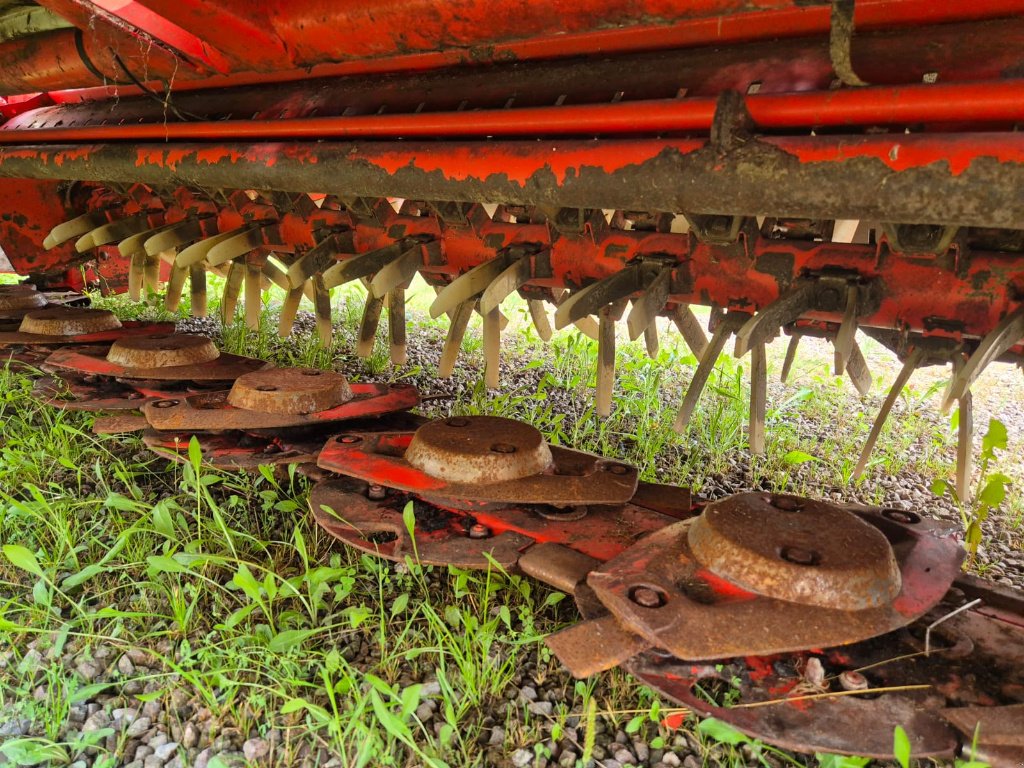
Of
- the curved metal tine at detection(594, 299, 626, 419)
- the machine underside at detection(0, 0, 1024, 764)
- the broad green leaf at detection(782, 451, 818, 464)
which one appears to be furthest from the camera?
the broad green leaf at detection(782, 451, 818, 464)

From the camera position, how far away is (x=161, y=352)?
2.54 meters

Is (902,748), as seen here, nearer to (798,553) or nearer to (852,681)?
(852,681)

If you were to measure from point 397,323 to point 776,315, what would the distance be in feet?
4.29

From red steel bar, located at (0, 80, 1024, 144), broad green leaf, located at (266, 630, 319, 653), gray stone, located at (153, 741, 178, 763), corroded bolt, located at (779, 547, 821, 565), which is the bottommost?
gray stone, located at (153, 741, 178, 763)

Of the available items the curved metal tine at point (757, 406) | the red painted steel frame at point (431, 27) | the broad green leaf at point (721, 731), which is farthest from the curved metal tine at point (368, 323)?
the broad green leaf at point (721, 731)

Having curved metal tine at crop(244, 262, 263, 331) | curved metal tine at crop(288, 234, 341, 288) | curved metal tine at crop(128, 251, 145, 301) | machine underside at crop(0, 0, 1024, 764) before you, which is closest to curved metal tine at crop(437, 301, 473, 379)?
machine underside at crop(0, 0, 1024, 764)

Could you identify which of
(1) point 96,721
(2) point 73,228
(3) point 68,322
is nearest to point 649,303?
(1) point 96,721

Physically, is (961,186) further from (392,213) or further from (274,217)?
(274,217)

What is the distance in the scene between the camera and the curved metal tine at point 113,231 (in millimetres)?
2996

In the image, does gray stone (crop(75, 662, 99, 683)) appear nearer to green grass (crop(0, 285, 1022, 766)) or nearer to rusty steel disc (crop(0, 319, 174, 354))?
green grass (crop(0, 285, 1022, 766))

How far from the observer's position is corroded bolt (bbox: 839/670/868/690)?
48.2 inches

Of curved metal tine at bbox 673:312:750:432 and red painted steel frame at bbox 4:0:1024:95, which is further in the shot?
curved metal tine at bbox 673:312:750:432

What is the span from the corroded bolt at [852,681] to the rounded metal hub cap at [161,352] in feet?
7.06

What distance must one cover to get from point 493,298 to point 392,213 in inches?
25.1
